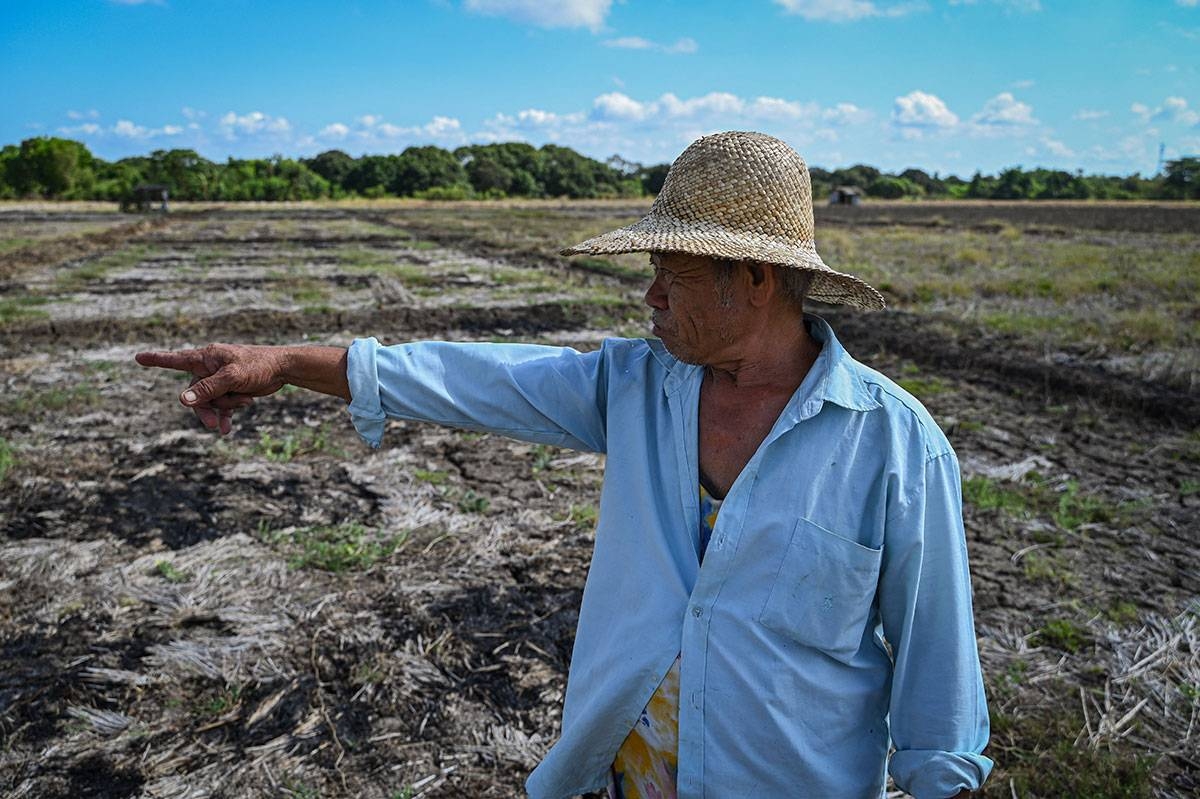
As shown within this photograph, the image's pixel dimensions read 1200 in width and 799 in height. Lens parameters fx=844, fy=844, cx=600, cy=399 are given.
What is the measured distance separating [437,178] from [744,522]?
84256mm

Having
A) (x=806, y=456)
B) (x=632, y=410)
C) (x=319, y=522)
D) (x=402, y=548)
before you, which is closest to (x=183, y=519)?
(x=319, y=522)

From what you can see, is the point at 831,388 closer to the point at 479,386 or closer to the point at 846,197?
the point at 479,386

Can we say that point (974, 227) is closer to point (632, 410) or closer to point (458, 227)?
point (458, 227)

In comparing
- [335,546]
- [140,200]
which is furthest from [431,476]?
[140,200]

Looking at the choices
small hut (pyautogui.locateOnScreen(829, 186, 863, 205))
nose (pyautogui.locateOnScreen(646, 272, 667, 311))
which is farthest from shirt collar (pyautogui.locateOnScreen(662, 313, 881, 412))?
small hut (pyautogui.locateOnScreen(829, 186, 863, 205))

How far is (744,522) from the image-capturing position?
1411 millimetres

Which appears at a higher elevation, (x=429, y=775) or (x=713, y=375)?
(x=713, y=375)

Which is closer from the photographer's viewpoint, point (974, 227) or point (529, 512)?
point (529, 512)

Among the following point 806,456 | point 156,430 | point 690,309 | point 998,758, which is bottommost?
point 998,758

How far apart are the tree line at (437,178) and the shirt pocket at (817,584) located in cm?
6005

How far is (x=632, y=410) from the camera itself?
162 cm

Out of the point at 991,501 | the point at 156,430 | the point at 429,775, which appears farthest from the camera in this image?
the point at 156,430

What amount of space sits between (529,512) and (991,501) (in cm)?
268

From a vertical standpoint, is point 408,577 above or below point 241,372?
below
